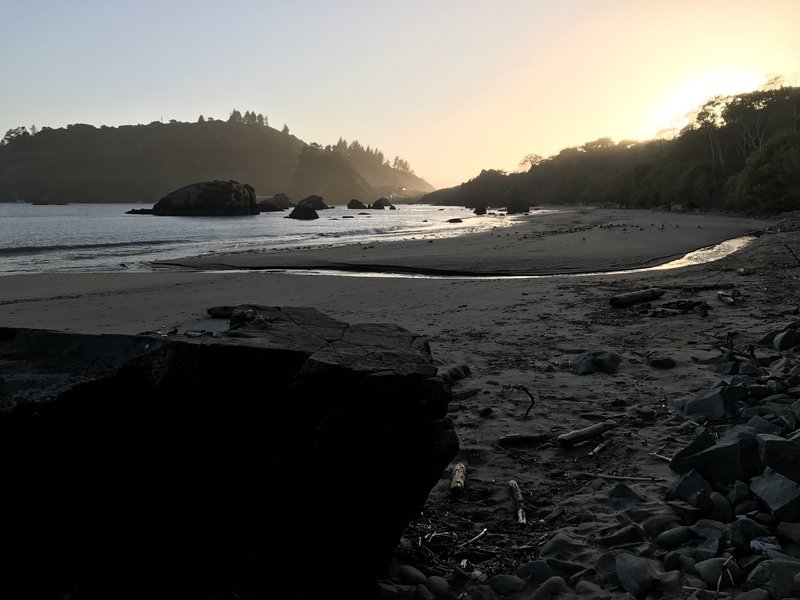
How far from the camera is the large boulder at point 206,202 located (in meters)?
71.4

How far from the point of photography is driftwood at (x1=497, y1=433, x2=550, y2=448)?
436 centimetres

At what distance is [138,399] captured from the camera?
2.29m

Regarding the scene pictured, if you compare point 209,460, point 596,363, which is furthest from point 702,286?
point 209,460

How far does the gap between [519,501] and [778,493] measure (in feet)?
4.59

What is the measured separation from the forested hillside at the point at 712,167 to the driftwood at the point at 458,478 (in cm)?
3836

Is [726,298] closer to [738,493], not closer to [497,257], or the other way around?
[738,493]

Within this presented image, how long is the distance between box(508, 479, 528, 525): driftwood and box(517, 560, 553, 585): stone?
0.46m

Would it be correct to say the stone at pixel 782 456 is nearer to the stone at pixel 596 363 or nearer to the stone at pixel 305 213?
the stone at pixel 596 363

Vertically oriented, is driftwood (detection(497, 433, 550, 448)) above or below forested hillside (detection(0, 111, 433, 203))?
below

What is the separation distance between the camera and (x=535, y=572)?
9.17ft

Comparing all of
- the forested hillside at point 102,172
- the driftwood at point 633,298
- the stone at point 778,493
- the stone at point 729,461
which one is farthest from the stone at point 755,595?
the forested hillside at point 102,172

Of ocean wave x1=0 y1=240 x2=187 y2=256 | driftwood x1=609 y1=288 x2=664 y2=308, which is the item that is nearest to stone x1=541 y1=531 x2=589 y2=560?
driftwood x1=609 y1=288 x2=664 y2=308

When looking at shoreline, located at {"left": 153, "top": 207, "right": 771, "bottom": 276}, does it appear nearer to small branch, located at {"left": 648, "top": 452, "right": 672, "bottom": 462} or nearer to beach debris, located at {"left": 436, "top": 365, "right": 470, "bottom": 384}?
beach debris, located at {"left": 436, "top": 365, "right": 470, "bottom": 384}

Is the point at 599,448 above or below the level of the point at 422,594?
above
